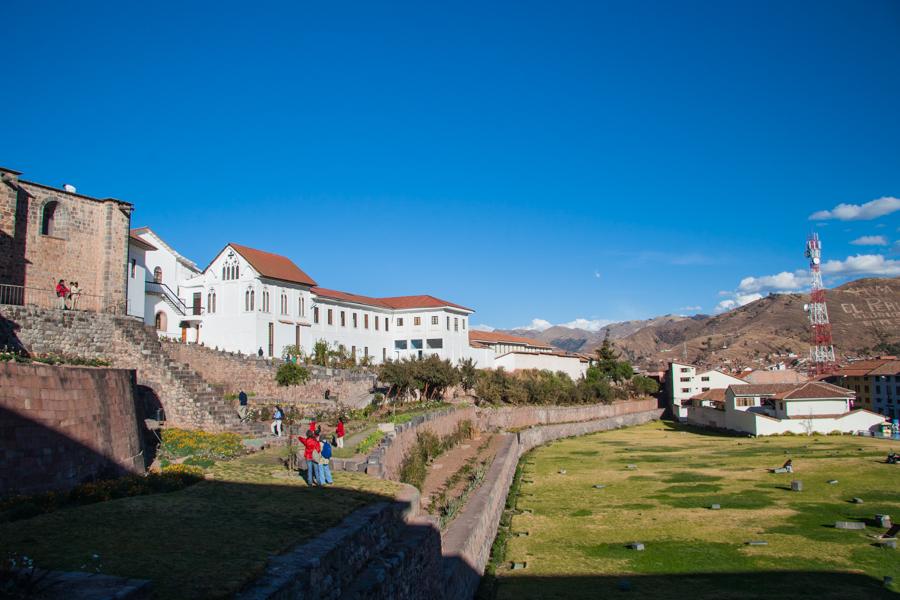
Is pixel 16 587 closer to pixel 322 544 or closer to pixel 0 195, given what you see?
pixel 322 544

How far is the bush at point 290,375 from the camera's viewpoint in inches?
1257

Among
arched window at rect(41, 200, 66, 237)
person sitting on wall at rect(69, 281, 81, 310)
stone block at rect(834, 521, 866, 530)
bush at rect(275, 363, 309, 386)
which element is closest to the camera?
stone block at rect(834, 521, 866, 530)

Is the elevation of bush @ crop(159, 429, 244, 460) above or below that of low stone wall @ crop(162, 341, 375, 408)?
below

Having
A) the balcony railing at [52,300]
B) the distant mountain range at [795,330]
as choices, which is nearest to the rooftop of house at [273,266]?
the balcony railing at [52,300]

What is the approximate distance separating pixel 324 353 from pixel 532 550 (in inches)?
971

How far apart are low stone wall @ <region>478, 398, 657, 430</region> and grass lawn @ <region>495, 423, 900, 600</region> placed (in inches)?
250

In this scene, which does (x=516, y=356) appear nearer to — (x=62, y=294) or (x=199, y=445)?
(x=62, y=294)

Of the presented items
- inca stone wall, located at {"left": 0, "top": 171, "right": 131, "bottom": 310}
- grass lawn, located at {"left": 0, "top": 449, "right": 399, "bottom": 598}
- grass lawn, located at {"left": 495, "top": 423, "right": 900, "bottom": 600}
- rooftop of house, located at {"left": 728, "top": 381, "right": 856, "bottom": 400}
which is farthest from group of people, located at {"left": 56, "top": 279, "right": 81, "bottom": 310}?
rooftop of house, located at {"left": 728, "top": 381, "right": 856, "bottom": 400}

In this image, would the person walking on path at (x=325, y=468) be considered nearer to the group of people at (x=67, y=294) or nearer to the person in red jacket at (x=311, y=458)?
the person in red jacket at (x=311, y=458)

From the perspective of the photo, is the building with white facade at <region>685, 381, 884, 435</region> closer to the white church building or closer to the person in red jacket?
the white church building

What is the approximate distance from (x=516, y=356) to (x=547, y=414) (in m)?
9.51

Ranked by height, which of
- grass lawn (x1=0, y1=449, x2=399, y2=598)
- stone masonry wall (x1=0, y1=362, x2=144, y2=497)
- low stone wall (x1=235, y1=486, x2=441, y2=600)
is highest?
stone masonry wall (x1=0, y1=362, x2=144, y2=497)

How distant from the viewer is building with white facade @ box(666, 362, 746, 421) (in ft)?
235

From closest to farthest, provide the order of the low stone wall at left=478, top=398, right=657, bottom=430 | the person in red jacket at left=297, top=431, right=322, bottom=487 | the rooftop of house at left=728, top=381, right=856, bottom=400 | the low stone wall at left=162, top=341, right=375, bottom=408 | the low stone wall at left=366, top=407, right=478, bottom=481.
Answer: the person in red jacket at left=297, top=431, right=322, bottom=487 < the low stone wall at left=366, top=407, right=478, bottom=481 < the low stone wall at left=162, top=341, right=375, bottom=408 < the low stone wall at left=478, top=398, right=657, bottom=430 < the rooftop of house at left=728, top=381, right=856, bottom=400
